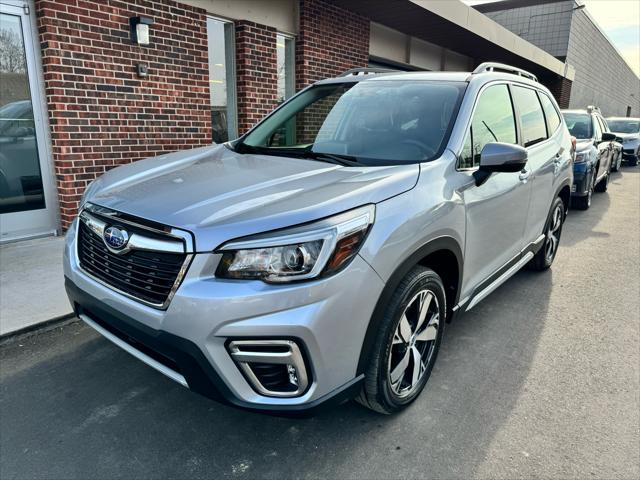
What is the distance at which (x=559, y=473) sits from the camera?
7.32ft

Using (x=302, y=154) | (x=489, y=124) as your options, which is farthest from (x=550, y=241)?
(x=302, y=154)

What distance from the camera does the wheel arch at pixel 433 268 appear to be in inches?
85.0

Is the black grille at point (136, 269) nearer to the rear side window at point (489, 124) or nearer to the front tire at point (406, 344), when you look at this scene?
the front tire at point (406, 344)

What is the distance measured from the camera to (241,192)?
7.48 ft

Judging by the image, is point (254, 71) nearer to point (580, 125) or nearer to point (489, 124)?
point (489, 124)

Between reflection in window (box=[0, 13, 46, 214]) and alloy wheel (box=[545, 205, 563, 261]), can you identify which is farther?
reflection in window (box=[0, 13, 46, 214])

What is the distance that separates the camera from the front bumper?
1893mm

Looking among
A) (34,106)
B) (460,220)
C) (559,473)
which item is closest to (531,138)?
(460,220)

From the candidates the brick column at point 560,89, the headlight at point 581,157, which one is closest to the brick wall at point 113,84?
the headlight at point 581,157

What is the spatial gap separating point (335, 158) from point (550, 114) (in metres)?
2.86

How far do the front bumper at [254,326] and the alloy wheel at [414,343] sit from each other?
0.41m

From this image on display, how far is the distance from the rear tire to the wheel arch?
2.18 metres

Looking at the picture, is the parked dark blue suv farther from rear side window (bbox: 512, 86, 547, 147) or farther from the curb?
the curb

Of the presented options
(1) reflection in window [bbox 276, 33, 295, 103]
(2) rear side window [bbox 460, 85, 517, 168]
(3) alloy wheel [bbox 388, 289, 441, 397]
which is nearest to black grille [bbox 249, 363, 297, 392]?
(3) alloy wheel [bbox 388, 289, 441, 397]
